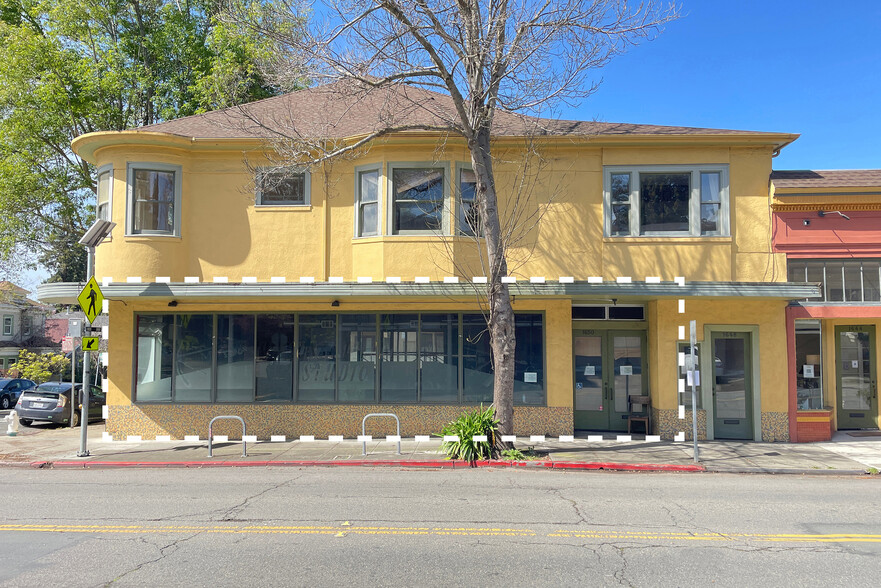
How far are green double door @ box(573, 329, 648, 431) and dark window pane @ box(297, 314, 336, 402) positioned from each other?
5173 millimetres

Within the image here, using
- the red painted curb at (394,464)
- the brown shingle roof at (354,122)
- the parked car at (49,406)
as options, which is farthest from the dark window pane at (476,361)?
the parked car at (49,406)

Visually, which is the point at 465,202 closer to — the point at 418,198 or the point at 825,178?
the point at 418,198

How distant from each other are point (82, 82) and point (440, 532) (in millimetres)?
20752

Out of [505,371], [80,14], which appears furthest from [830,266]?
[80,14]

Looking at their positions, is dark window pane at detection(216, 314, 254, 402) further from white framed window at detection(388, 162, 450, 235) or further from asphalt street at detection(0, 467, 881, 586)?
white framed window at detection(388, 162, 450, 235)

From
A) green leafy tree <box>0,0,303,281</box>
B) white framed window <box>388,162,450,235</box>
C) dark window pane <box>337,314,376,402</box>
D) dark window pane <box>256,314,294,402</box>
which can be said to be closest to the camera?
white framed window <box>388,162,450,235</box>

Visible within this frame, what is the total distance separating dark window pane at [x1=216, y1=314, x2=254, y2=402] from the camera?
14820 millimetres

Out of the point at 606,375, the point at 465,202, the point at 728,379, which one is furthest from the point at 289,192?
the point at 728,379

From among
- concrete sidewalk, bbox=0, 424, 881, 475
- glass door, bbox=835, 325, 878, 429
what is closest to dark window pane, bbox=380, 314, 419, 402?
concrete sidewalk, bbox=0, 424, 881, 475

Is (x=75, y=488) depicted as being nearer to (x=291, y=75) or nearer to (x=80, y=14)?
(x=291, y=75)

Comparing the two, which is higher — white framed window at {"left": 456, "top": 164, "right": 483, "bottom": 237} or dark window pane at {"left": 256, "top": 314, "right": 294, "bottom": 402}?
white framed window at {"left": 456, "top": 164, "right": 483, "bottom": 237}

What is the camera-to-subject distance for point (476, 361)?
48.0ft

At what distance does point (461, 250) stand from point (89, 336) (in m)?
8.04

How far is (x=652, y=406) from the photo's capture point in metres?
14.8
